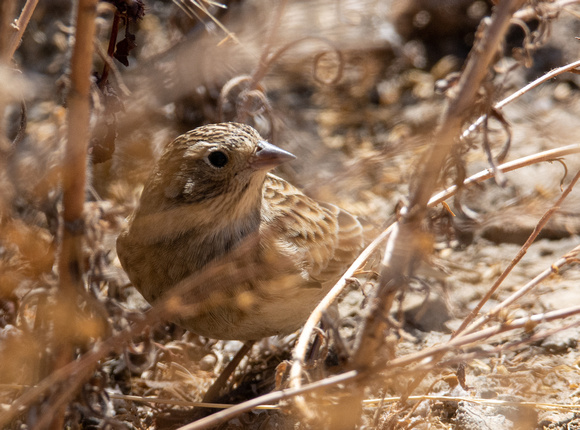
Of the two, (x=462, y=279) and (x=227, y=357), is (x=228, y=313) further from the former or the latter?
(x=462, y=279)

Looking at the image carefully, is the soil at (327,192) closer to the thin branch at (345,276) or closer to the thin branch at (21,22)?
the thin branch at (345,276)

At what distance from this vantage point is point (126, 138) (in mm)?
4523

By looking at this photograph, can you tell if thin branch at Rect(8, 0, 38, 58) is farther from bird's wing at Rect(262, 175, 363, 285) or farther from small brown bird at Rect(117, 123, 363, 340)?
bird's wing at Rect(262, 175, 363, 285)

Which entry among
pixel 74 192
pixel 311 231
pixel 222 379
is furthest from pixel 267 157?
pixel 222 379

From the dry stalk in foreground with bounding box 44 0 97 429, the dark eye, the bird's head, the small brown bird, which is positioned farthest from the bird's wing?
the dry stalk in foreground with bounding box 44 0 97 429

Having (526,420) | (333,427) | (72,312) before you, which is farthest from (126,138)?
(526,420)

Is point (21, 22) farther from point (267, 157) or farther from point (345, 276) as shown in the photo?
point (345, 276)

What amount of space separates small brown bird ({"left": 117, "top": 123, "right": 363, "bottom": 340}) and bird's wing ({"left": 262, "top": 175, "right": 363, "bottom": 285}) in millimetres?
99

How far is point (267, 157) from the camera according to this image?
10.3 feet

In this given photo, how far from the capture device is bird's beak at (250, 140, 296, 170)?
10.2 feet

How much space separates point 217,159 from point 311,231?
2.81 ft

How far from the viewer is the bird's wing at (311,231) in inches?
140

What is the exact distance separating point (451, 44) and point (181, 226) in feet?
12.8

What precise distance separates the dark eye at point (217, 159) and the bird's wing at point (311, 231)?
1.53 ft
